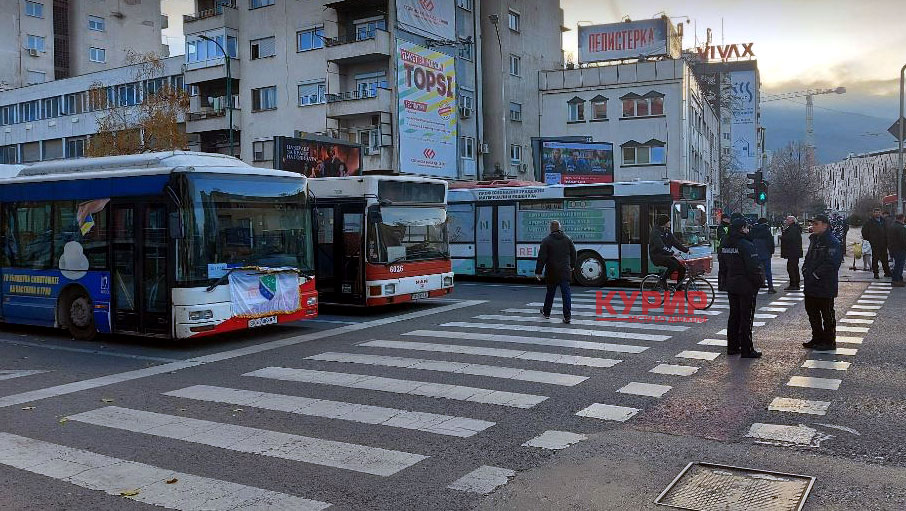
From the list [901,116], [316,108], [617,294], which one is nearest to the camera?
[617,294]

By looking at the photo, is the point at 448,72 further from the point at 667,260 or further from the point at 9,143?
the point at 9,143

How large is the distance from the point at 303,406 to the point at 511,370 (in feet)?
9.29

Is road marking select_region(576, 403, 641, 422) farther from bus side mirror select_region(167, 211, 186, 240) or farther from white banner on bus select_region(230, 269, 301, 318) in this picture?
bus side mirror select_region(167, 211, 186, 240)

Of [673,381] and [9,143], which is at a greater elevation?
[9,143]

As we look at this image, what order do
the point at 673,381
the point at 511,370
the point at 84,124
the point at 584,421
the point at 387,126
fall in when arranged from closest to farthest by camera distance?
the point at 584,421, the point at 673,381, the point at 511,370, the point at 387,126, the point at 84,124

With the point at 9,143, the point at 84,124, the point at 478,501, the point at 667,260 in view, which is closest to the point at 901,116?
the point at 667,260

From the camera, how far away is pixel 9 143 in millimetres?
63656

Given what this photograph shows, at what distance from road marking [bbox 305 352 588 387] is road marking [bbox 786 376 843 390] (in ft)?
7.50

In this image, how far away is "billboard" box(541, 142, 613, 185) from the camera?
40.2 m

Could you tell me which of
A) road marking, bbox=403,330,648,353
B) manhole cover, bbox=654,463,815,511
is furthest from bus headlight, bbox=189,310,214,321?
manhole cover, bbox=654,463,815,511

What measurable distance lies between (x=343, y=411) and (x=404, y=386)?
4.14 ft

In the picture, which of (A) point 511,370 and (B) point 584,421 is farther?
(A) point 511,370

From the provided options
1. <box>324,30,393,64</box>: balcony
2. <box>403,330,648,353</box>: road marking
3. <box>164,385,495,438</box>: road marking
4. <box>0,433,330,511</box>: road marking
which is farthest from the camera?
<box>324,30,393,64</box>: balcony

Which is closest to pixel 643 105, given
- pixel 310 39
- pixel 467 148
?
pixel 467 148
